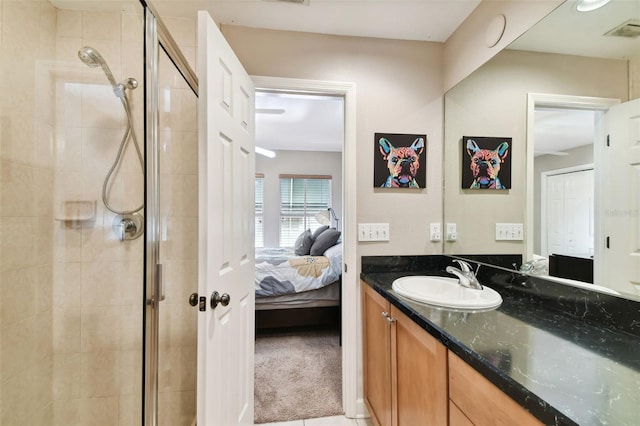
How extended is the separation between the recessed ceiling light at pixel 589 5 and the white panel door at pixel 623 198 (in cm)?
38

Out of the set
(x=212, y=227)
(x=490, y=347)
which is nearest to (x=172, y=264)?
(x=212, y=227)

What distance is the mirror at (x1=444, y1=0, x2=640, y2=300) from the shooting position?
93cm

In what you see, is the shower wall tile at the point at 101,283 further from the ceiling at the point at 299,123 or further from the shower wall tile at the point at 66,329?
the ceiling at the point at 299,123

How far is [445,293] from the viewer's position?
1.45 meters

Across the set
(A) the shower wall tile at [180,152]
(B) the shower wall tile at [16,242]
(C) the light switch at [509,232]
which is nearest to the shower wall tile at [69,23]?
(A) the shower wall tile at [180,152]

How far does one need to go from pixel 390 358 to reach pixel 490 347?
652mm

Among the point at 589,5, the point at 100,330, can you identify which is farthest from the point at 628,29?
the point at 100,330

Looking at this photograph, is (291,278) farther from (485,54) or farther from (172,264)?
(485,54)

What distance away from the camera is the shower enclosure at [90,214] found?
1.23 m

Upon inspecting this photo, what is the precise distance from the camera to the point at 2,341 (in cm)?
117

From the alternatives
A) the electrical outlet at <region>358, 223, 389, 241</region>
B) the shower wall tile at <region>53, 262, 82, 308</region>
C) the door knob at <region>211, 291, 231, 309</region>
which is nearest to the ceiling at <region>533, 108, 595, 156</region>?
the electrical outlet at <region>358, 223, 389, 241</region>

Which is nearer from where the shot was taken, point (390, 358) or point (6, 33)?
point (6, 33)

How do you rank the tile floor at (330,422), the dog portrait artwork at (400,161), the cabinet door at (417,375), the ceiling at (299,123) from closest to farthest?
the cabinet door at (417,375)
the tile floor at (330,422)
the dog portrait artwork at (400,161)
the ceiling at (299,123)

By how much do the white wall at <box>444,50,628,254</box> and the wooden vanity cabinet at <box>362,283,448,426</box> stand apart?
0.73 m
